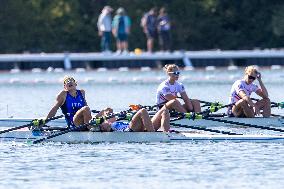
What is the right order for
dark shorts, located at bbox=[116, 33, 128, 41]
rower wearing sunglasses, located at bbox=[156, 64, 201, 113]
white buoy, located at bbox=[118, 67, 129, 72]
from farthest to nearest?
white buoy, located at bbox=[118, 67, 129, 72]
dark shorts, located at bbox=[116, 33, 128, 41]
rower wearing sunglasses, located at bbox=[156, 64, 201, 113]

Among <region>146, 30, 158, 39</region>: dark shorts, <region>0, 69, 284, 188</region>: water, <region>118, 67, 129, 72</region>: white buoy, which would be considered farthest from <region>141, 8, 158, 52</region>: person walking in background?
<region>0, 69, 284, 188</region>: water

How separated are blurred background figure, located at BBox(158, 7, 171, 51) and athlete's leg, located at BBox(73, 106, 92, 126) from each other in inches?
1139

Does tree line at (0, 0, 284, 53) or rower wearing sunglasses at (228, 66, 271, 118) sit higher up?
tree line at (0, 0, 284, 53)

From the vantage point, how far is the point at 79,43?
61469mm

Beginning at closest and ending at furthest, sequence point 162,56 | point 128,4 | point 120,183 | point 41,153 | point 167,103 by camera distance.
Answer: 1. point 120,183
2. point 41,153
3. point 167,103
4. point 162,56
5. point 128,4

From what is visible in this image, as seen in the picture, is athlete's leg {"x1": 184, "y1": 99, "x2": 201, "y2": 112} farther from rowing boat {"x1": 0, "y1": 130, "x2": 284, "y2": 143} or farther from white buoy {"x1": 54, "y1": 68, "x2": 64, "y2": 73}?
white buoy {"x1": 54, "y1": 68, "x2": 64, "y2": 73}

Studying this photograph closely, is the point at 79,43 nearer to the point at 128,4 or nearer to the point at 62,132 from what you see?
the point at 128,4

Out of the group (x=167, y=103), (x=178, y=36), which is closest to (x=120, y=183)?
(x=167, y=103)

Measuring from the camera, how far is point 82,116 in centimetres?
2655

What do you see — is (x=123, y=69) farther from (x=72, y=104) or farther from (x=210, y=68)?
(x=72, y=104)

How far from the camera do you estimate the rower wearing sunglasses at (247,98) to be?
97.7ft

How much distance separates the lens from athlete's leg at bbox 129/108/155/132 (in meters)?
26.4

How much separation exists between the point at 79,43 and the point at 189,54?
7.50 meters

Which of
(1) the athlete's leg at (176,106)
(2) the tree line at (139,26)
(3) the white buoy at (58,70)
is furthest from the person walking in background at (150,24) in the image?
(1) the athlete's leg at (176,106)
